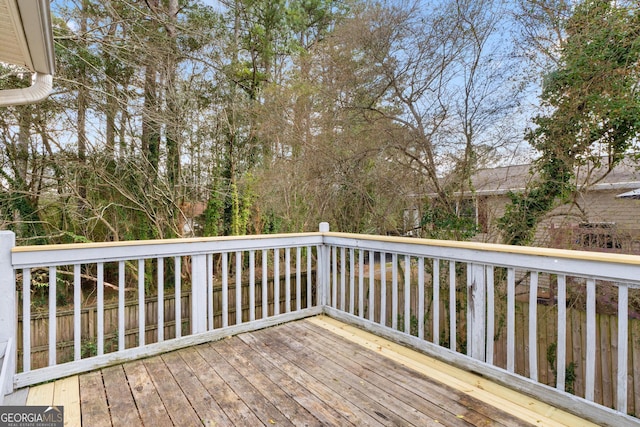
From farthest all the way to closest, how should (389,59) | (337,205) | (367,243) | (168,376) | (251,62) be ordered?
(251,62)
(337,205)
(389,59)
(367,243)
(168,376)

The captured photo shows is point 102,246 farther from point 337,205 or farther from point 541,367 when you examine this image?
point 541,367

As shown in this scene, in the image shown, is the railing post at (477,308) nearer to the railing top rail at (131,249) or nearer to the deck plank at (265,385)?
the deck plank at (265,385)

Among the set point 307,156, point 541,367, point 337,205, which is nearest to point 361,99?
point 307,156

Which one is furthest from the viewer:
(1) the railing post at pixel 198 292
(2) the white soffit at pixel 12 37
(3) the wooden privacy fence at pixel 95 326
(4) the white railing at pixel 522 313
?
(3) the wooden privacy fence at pixel 95 326

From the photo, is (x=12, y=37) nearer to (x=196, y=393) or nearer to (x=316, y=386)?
(x=196, y=393)

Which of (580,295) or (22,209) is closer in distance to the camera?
(580,295)

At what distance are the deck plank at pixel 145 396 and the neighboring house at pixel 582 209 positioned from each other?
3.89 meters

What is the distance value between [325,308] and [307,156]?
2.34 m

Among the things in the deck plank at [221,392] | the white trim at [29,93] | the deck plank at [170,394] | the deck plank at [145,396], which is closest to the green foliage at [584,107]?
the deck plank at [221,392]

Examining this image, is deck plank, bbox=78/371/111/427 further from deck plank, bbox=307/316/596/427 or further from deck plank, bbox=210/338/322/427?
deck plank, bbox=307/316/596/427

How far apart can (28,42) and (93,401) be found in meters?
2.10

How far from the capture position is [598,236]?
3.58 meters

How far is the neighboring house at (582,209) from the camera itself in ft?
11.6

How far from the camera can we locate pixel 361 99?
445 centimetres
